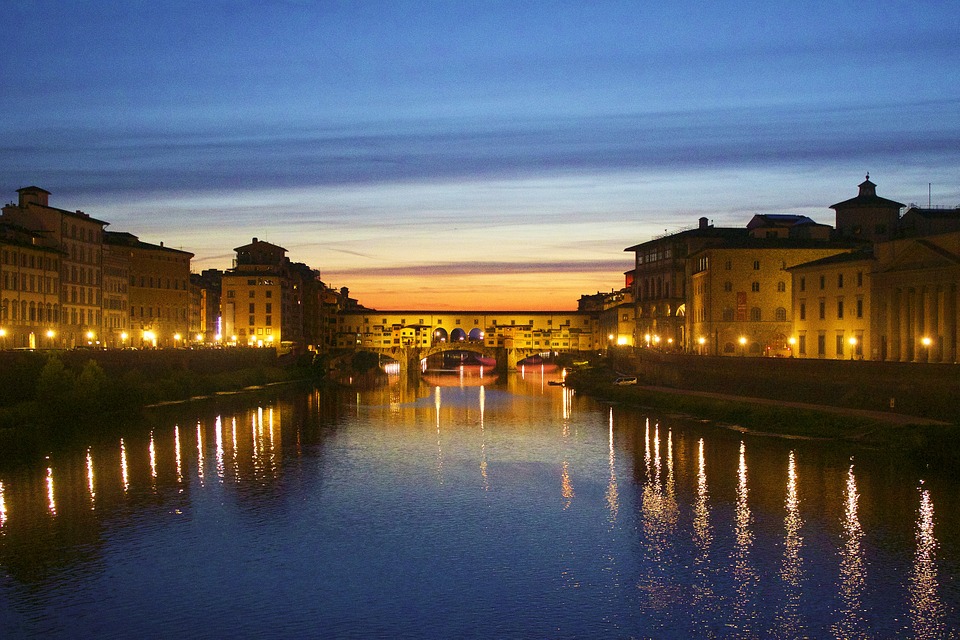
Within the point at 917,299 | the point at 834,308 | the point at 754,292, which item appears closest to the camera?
the point at 917,299

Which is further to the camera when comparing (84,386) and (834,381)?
(84,386)

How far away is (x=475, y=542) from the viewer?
87.5 feet

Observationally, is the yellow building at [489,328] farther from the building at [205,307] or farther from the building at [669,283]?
the building at [669,283]

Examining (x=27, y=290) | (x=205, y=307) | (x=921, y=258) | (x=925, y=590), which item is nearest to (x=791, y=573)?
(x=925, y=590)

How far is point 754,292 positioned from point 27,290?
49.8 metres

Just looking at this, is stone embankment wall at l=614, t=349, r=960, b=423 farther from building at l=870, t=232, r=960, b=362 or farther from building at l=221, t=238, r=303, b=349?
building at l=221, t=238, r=303, b=349

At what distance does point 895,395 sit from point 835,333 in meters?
18.2

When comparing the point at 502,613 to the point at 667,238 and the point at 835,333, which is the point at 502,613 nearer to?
the point at 835,333

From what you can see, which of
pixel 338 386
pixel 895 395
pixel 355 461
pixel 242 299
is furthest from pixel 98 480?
pixel 242 299

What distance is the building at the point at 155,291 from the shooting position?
88438 millimetres

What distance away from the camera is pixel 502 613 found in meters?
21.3

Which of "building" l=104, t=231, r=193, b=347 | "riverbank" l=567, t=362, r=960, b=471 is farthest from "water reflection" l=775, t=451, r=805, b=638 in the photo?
"building" l=104, t=231, r=193, b=347

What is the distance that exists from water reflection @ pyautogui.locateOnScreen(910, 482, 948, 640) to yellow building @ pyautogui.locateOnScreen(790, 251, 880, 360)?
31.1 metres

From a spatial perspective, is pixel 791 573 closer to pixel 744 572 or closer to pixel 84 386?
pixel 744 572
